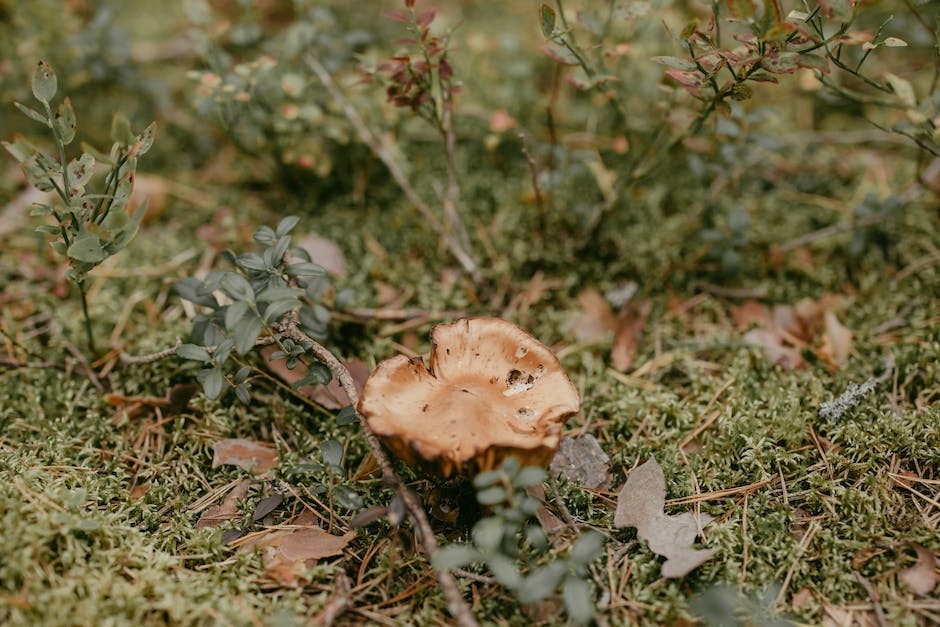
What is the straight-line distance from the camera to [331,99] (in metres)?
3.22

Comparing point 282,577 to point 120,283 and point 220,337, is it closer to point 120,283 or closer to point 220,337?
point 220,337

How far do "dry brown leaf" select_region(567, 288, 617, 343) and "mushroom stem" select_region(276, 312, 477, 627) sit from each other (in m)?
1.05

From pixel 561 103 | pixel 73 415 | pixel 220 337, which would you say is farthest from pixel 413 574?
pixel 561 103

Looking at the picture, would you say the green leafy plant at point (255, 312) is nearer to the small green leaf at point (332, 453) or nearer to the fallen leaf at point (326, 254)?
the small green leaf at point (332, 453)

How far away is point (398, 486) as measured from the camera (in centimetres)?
188

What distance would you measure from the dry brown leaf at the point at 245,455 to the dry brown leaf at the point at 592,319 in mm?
1279

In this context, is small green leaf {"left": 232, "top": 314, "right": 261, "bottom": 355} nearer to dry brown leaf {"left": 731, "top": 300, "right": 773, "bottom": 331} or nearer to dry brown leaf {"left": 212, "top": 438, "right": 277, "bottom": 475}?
dry brown leaf {"left": 212, "top": 438, "right": 277, "bottom": 475}

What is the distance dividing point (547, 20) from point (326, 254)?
1.37 meters

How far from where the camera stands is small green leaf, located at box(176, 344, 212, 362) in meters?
2.09

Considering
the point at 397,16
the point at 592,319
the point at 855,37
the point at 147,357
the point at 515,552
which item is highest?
the point at 397,16

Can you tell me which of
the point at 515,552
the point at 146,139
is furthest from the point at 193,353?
the point at 515,552

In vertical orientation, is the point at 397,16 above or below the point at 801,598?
above

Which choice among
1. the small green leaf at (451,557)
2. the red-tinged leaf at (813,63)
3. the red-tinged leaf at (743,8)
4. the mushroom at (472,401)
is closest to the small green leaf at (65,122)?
the mushroom at (472,401)

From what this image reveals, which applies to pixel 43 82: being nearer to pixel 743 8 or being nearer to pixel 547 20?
pixel 547 20
